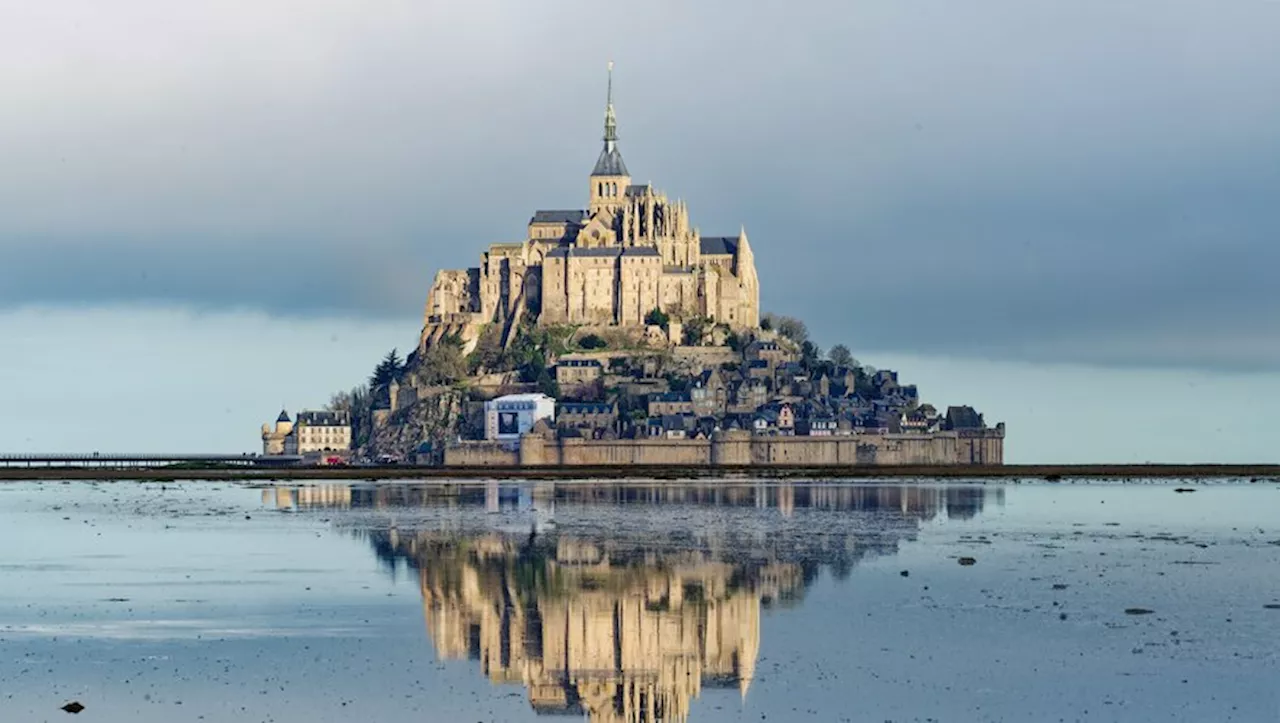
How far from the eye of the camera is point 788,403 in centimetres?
15688

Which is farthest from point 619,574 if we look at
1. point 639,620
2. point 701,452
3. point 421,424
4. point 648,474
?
point 421,424

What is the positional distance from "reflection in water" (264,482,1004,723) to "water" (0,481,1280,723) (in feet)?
0.42

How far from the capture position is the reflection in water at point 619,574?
29000 millimetres

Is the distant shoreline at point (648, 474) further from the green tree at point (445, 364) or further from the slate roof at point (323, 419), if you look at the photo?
the slate roof at point (323, 419)

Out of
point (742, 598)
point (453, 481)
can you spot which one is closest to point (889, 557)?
point (742, 598)

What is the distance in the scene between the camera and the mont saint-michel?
154875 millimetres

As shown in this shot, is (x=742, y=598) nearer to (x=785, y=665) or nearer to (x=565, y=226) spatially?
(x=785, y=665)

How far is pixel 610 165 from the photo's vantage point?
172 m

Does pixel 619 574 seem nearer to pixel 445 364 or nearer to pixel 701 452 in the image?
pixel 701 452

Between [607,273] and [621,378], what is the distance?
9185 millimetres

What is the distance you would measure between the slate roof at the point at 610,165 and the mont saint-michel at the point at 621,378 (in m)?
0.13

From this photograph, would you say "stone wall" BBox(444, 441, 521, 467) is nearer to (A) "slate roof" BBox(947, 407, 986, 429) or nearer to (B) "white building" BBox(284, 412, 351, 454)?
(B) "white building" BBox(284, 412, 351, 454)

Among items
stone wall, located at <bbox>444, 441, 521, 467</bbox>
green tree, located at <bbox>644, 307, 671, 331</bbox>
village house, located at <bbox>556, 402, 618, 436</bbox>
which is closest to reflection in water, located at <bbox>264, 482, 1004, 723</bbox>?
stone wall, located at <bbox>444, 441, 521, 467</bbox>

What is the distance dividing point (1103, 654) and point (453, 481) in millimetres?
93311
